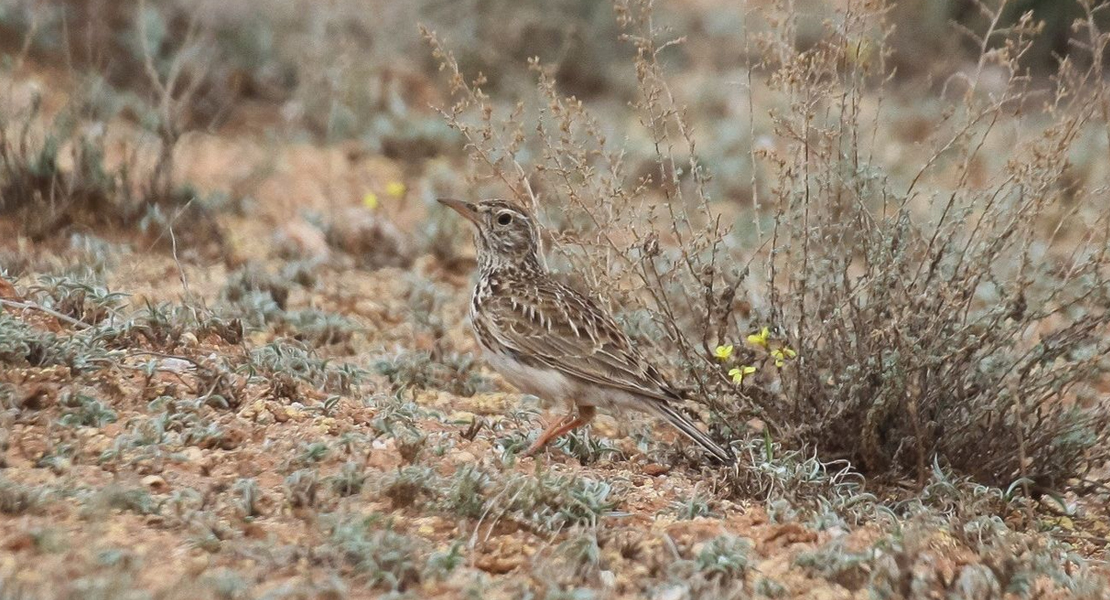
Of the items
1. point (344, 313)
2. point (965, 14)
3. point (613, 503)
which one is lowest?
point (344, 313)

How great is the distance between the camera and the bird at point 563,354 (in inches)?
198

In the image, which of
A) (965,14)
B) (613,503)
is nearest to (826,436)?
(613,503)

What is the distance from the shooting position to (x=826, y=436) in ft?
16.5

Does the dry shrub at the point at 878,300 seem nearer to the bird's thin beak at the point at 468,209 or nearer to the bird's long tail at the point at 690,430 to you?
the bird's long tail at the point at 690,430

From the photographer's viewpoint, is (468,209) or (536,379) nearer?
(536,379)

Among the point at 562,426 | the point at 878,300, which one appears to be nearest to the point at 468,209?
the point at 562,426

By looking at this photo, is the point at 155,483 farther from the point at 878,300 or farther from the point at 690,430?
the point at 878,300

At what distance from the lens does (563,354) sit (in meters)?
5.24

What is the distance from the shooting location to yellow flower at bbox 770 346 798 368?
15.9 ft

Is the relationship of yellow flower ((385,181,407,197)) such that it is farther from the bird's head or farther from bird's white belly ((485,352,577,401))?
bird's white belly ((485,352,577,401))

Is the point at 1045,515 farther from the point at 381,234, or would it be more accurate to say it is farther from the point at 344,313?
the point at 381,234

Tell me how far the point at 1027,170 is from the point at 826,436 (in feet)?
3.95

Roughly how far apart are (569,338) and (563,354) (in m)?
0.09

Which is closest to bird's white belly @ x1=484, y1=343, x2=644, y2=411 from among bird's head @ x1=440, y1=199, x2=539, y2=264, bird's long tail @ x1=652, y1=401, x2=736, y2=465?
bird's long tail @ x1=652, y1=401, x2=736, y2=465
